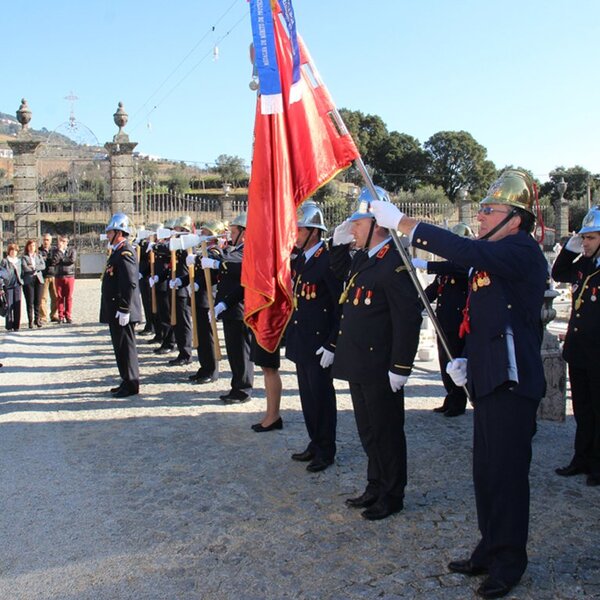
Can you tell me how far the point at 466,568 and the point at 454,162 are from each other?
176ft

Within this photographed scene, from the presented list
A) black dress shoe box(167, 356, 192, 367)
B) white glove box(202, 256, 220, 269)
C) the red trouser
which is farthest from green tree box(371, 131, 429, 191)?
white glove box(202, 256, 220, 269)

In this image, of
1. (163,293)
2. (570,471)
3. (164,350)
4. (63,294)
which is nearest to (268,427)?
(570,471)

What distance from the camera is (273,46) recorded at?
4.54 m

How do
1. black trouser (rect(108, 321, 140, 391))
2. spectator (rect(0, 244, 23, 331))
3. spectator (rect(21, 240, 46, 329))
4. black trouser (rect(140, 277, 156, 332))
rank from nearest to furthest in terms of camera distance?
black trouser (rect(108, 321, 140, 391))
black trouser (rect(140, 277, 156, 332))
spectator (rect(0, 244, 23, 331))
spectator (rect(21, 240, 46, 329))

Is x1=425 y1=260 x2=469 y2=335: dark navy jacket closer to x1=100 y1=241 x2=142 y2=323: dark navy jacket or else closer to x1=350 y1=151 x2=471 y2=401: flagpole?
x1=350 y1=151 x2=471 y2=401: flagpole

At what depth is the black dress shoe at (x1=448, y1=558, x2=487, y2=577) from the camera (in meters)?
3.67

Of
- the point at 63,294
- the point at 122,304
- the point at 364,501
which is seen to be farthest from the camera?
the point at 63,294

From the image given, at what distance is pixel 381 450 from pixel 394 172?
168 ft

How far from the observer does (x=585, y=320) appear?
524cm

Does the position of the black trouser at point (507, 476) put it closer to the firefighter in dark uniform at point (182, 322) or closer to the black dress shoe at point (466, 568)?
the black dress shoe at point (466, 568)

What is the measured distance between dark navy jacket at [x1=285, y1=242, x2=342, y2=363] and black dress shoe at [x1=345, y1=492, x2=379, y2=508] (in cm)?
123

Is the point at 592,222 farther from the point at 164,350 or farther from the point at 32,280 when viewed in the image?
the point at 32,280

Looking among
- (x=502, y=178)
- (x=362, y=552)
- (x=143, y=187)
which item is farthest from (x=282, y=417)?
(x=143, y=187)

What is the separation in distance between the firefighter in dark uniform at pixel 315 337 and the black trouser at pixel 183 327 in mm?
4639
